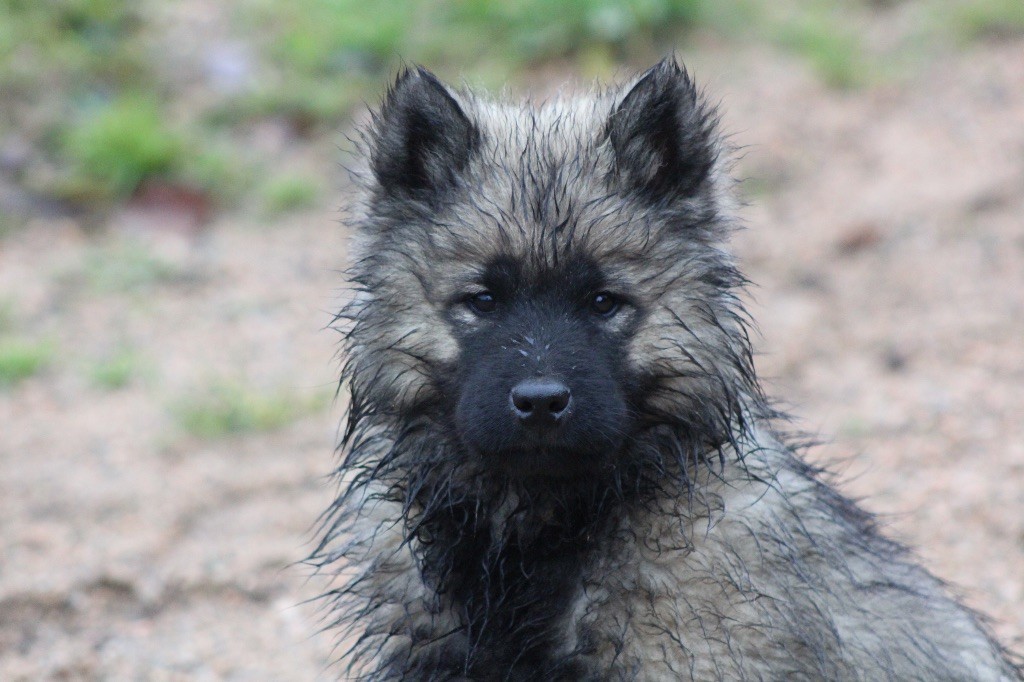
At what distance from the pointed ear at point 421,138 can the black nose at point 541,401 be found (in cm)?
63

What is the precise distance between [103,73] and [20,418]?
3.20 m

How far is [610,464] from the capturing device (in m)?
3.03

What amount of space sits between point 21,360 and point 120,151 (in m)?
1.81

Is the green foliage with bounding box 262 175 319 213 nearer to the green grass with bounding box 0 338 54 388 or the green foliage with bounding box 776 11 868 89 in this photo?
the green grass with bounding box 0 338 54 388

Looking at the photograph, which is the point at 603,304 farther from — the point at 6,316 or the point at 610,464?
the point at 6,316

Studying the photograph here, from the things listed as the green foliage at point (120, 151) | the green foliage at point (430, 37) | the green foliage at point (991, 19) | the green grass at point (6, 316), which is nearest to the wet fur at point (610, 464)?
the green grass at point (6, 316)

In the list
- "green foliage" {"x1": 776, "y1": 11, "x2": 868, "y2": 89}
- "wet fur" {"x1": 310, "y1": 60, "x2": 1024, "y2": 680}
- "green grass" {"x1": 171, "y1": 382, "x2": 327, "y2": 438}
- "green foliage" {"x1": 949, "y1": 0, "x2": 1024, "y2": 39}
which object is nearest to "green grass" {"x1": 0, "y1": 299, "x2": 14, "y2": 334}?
"green grass" {"x1": 171, "y1": 382, "x2": 327, "y2": 438}

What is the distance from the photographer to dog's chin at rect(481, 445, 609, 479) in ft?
9.52

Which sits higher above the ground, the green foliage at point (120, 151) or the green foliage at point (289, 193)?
the green foliage at point (120, 151)

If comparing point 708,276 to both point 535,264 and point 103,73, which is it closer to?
point 535,264

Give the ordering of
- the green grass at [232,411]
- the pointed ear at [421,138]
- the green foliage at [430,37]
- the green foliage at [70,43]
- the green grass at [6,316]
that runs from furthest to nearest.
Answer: the green foliage at [70,43], the green foliage at [430,37], the green grass at [6,316], the green grass at [232,411], the pointed ear at [421,138]

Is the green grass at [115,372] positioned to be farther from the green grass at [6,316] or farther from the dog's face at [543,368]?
the dog's face at [543,368]

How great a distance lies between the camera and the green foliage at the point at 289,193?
7445 mm

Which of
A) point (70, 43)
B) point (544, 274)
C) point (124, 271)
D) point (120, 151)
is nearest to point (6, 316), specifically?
point (124, 271)
